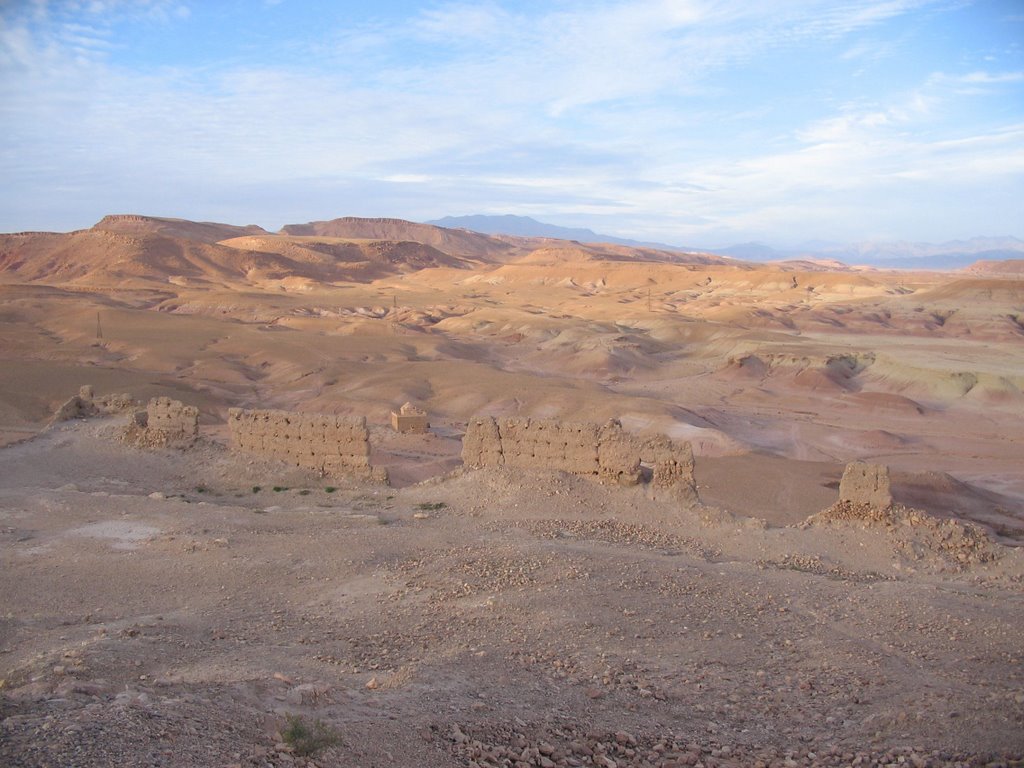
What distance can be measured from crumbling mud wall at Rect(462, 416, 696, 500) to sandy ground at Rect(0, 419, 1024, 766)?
296mm

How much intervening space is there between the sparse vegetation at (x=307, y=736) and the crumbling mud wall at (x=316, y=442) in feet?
29.3

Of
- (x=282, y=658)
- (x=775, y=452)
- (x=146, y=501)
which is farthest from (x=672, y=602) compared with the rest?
(x=775, y=452)

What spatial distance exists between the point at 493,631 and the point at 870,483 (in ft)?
20.1

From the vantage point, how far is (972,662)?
645 centimetres

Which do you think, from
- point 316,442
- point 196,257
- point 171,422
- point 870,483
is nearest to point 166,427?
point 171,422

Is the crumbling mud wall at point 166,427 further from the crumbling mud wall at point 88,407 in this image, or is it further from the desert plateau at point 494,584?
the crumbling mud wall at point 88,407

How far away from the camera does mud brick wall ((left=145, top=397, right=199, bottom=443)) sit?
15.0 metres

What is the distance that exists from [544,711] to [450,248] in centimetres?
13219

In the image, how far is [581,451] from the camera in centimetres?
1225

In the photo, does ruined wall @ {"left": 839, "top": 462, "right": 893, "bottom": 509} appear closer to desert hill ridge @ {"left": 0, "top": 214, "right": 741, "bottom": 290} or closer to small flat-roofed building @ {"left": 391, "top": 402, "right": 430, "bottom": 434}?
small flat-roofed building @ {"left": 391, "top": 402, "right": 430, "bottom": 434}

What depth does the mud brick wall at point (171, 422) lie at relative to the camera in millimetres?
15047

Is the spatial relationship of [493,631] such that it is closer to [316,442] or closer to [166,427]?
[316,442]

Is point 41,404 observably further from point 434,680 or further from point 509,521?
point 434,680

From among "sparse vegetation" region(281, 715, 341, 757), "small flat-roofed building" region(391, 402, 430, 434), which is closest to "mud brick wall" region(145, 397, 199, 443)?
"small flat-roofed building" region(391, 402, 430, 434)
